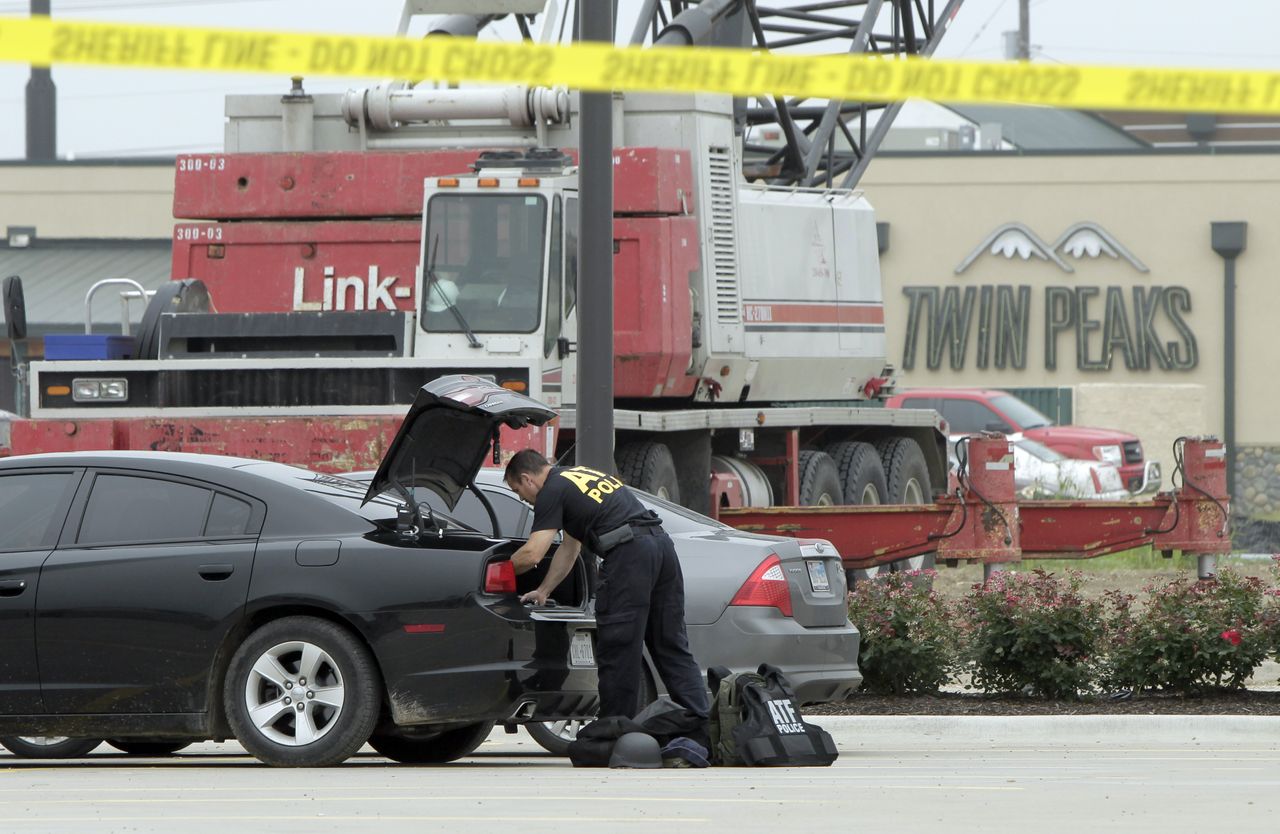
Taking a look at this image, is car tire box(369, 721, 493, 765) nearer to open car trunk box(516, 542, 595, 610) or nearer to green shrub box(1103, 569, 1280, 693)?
open car trunk box(516, 542, 595, 610)

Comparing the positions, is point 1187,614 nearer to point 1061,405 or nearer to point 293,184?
point 293,184

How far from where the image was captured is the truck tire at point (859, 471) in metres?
20.1

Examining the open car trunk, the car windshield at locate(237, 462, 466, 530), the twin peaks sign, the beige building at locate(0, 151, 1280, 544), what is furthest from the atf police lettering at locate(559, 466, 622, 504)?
the twin peaks sign

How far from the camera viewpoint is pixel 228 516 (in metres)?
9.67

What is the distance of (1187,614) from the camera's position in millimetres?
12492

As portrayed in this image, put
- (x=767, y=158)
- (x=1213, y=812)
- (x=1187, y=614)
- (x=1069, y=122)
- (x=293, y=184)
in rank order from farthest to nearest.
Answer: (x=1069, y=122) < (x=767, y=158) < (x=293, y=184) < (x=1187, y=614) < (x=1213, y=812)

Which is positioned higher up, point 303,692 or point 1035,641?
point 303,692

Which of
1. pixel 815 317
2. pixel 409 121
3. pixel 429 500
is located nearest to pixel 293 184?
pixel 409 121

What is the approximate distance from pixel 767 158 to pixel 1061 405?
62.3 ft

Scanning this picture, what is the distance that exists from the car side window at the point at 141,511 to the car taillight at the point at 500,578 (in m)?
1.27

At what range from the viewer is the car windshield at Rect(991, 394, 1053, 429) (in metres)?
31.0

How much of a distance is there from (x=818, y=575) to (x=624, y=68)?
3.68m

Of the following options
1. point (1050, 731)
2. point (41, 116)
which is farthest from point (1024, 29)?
point (1050, 731)

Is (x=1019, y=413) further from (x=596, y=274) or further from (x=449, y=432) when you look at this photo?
(x=449, y=432)
